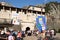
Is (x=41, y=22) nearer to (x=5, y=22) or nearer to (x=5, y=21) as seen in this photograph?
A: (x=5, y=22)

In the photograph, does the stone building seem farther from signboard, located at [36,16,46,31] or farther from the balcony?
signboard, located at [36,16,46,31]

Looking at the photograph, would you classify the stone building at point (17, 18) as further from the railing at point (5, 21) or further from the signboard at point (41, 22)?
the signboard at point (41, 22)

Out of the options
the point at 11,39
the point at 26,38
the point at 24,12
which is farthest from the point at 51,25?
the point at 11,39

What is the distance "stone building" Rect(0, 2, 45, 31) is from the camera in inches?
1490

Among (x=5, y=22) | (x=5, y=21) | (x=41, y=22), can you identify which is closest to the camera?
(x=41, y=22)

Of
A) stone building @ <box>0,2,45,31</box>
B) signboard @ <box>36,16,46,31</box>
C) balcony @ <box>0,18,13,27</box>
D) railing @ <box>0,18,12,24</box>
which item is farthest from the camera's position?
railing @ <box>0,18,12,24</box>

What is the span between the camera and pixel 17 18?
3950 cm

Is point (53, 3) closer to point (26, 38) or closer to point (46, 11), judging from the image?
point (46, 11)

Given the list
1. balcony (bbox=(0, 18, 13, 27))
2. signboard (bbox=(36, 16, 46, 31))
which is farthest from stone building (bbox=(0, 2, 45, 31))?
signboard (bbox=(36, 16, 46, 31))

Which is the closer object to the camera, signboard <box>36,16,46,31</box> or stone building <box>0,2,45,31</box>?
signboard <box>36,16,46,31</box>

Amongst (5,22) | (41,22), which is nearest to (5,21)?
(5,22)

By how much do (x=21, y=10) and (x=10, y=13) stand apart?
5.07 metres

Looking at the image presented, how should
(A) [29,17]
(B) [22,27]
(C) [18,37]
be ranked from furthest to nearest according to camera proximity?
1. (A) [29,17]
2. (B) [22,27]
3. (C) [18,37]

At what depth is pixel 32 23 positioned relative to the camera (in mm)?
44312
